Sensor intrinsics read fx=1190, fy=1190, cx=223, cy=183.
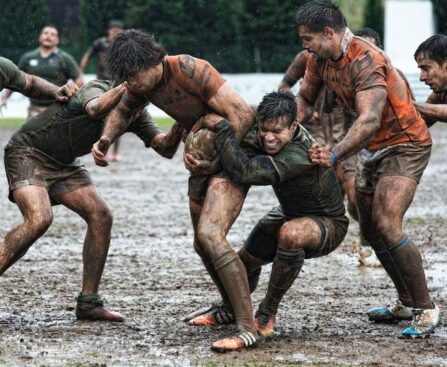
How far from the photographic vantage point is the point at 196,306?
27.3 ft

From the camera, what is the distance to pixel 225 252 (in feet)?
22.3

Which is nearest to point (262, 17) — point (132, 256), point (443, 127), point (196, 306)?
point (443, 127)

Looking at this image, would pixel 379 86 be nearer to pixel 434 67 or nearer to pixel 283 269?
pixel 434 67

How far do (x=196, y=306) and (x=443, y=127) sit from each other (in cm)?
2254

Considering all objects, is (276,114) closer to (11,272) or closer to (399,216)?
(399,216)

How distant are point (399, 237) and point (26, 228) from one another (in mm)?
2344

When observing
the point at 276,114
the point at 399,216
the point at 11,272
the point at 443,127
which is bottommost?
the point at 443,127

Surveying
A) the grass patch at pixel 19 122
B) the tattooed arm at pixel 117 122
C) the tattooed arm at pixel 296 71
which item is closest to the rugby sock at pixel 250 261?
the tattooed arm at pixel 117 122

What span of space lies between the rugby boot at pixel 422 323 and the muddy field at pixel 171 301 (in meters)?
0.08

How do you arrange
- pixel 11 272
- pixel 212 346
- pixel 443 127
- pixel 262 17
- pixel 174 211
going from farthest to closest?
pixel 262 17, pixel 443 127, pixel 174 211, pixel 11 272, pixel 212 346

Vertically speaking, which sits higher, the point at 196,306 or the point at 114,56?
the point at 114,56

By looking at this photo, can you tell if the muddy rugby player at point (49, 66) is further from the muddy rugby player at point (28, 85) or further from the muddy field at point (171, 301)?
the muddy rugby player at point (28, 85)

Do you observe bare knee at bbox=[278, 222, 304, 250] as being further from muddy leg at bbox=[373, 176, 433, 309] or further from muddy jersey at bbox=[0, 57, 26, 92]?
muddy jersey at bbox=[0, 57, 26, 92]

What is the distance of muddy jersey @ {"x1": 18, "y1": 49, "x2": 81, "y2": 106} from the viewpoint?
16484 millimetres
